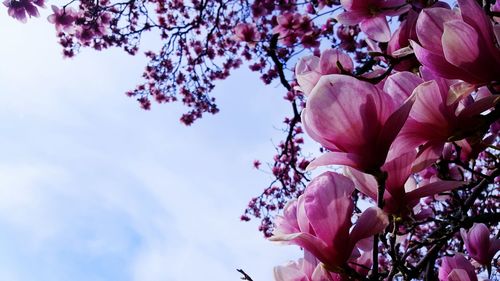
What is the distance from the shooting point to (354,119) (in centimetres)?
64

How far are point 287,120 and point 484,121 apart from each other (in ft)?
19.4

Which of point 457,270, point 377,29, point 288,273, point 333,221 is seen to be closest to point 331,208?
point 333,221

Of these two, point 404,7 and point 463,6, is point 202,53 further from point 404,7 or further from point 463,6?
point 463,6

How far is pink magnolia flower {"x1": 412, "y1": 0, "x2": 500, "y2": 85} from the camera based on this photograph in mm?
652

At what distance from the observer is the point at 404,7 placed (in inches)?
50.3

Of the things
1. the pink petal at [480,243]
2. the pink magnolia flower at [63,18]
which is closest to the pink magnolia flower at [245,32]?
the pink magnolia flower at [63,18]

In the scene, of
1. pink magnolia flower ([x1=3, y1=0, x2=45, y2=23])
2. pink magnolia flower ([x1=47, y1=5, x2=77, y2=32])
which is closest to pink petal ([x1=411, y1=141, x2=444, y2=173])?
pink magnolia flower ([x1=3, y1=0, x2=45, y2=23])

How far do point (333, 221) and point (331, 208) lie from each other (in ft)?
0.08

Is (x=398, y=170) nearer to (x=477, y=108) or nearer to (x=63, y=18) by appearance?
(x=477, y=108)

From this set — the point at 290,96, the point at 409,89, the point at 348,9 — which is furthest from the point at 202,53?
the point at 409,89

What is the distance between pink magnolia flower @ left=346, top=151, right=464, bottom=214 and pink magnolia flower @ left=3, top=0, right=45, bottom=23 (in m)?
3.88

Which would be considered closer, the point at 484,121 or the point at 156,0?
the point at 484,121

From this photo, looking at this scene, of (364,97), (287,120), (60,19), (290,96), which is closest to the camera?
(364,97)

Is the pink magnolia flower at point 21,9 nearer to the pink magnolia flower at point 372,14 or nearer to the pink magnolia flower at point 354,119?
the pink magnolia flower at point 372,14
